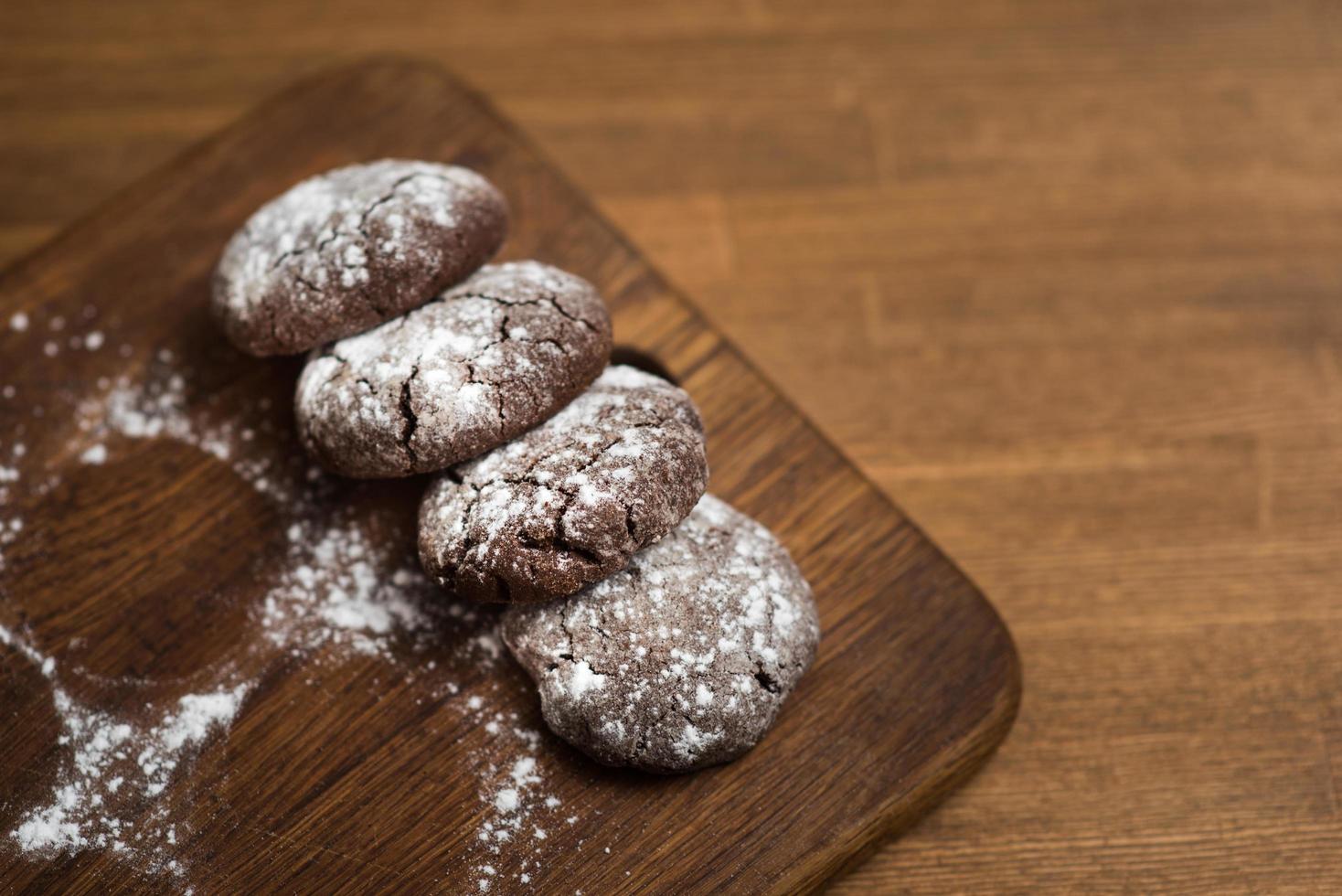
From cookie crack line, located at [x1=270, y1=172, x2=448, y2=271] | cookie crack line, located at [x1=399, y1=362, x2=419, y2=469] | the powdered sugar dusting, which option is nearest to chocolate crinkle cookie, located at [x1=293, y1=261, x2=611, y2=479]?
cookie crack line, located at [x1=399, y1=362, x2=419, y2=469]

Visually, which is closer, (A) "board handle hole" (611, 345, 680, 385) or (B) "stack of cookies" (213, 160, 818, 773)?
(B) "stack of cookies" (213, 160, 818, 773)

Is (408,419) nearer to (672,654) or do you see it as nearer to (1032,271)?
(672,654)

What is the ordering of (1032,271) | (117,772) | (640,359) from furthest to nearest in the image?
(1032,271)
(640,359)
(117,772)

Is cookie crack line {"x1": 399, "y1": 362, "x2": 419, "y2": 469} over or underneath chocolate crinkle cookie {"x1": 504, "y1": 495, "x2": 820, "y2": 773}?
over

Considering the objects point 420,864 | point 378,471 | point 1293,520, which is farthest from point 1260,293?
point 420,864

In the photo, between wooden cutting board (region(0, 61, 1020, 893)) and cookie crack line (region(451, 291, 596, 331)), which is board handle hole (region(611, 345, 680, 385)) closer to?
wooden cutting board (region(0, 61, 1020, 893))

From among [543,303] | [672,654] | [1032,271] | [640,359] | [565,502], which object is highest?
[543,303]

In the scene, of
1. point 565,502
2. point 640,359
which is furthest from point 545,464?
point 640,359

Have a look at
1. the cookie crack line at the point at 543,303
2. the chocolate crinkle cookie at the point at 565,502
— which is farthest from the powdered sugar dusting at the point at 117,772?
the cookie crack line at the point at 543,303
